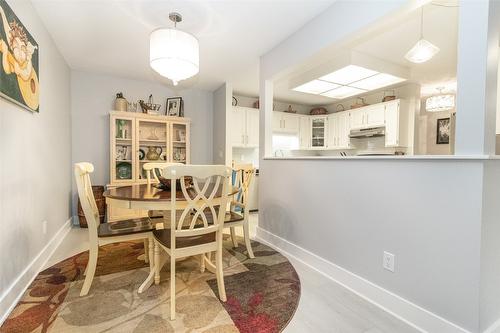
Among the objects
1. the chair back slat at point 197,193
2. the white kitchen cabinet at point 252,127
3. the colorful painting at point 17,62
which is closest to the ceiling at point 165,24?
the colorful painting at point 17,62

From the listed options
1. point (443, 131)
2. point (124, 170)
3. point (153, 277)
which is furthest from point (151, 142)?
point (443, 131)

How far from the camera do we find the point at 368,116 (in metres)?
4.59

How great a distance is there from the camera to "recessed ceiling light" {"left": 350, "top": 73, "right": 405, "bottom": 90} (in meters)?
3.30

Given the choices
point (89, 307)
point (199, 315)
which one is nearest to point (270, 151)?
point (199, 315)

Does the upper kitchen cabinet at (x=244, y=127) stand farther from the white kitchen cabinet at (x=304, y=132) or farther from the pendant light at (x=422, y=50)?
the pendant light at (x=422, y=50)

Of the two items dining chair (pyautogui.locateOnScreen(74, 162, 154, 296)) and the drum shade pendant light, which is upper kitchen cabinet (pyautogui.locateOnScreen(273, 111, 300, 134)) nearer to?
the drum shade pendant light

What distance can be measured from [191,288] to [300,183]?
4.63 ft

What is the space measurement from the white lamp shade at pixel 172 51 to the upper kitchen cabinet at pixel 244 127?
106 inches

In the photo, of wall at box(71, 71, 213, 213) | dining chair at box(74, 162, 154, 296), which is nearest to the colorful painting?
dining chair at box(74, 162, 154, 296)

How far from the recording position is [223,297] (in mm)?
1726

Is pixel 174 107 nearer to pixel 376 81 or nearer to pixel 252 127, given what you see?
pixel 252 127

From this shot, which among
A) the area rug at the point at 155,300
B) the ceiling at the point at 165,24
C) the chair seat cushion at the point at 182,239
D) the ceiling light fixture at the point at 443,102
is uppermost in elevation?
the ceiling at the point at 165,24

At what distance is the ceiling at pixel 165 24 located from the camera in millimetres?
2168

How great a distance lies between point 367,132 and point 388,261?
134 inches
